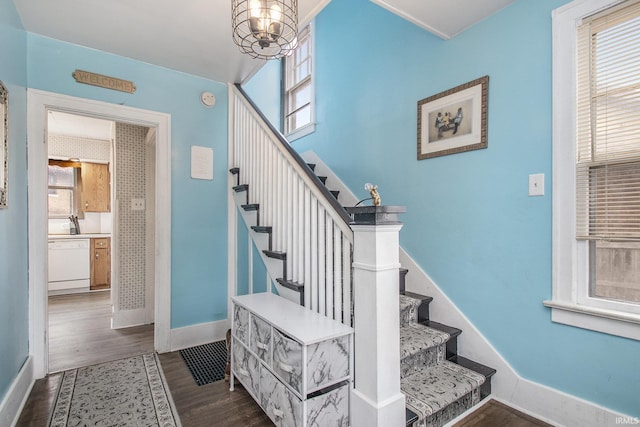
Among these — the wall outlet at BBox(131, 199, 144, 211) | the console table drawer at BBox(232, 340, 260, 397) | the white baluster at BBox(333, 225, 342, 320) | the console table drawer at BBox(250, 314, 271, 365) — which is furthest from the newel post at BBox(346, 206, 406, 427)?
the wall outlet at BBox(131, 199, 144, 211)

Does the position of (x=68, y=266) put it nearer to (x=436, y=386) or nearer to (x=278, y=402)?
(x=278, y=402)

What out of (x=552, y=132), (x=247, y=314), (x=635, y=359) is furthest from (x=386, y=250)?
(x=635, y=359)

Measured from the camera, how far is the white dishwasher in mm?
4879

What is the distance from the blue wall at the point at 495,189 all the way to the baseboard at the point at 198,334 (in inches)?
78.2

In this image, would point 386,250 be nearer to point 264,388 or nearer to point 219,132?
point 264,388

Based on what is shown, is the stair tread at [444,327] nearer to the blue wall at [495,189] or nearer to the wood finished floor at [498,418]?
the blue wall at [495,189]

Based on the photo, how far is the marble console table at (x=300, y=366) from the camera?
1447 mm

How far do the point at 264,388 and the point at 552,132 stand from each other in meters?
2.15

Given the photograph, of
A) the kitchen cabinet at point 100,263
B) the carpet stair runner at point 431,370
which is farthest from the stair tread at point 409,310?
the kitchen cabinet at point 100,263

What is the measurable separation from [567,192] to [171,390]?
2.74 m

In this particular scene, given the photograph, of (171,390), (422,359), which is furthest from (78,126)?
(422,359)

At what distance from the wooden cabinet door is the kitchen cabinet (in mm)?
724

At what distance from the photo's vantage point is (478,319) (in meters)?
2.04

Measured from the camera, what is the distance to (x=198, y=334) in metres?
2.96
